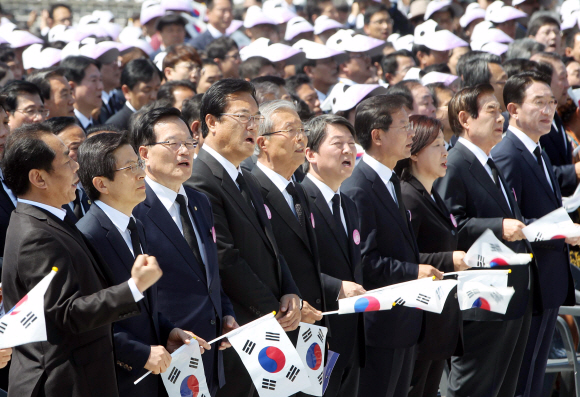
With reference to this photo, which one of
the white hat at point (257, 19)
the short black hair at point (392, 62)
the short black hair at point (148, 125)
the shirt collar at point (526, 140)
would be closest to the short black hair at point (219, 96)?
the short black hair at point (148, 125)

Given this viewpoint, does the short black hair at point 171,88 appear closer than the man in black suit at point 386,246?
No

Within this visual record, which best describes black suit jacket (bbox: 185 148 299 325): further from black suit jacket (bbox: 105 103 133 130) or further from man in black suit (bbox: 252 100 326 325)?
black suit jacket (bbox: 105 103 133 130)

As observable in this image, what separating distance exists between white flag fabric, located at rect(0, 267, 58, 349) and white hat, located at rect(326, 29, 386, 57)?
6616mm

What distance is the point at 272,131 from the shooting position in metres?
4.36

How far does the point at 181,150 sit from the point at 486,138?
96.7 inches

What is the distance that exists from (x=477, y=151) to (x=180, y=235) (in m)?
2.46

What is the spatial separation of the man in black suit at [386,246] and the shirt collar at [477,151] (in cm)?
60

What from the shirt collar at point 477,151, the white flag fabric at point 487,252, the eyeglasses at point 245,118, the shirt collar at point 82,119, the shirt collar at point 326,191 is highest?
the eyeglasses at point 245,118

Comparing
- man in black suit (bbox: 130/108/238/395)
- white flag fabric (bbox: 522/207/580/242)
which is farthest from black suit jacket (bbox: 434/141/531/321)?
man in black suit (bbox: 130/108/238/395)

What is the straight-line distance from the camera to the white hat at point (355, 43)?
903cm

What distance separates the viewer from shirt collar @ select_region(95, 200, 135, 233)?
3.44 metres

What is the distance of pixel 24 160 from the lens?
3.26 m

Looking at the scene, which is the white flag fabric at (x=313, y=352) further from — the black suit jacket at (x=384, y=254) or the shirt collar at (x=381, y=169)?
the shirt collar at (x=381, y=169)

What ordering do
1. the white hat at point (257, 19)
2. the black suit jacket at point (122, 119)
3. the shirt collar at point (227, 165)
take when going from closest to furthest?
the shirt collar at point (227, 165) < the black suit jacket at point (122, 119) < the white hat at point (257, 19)
